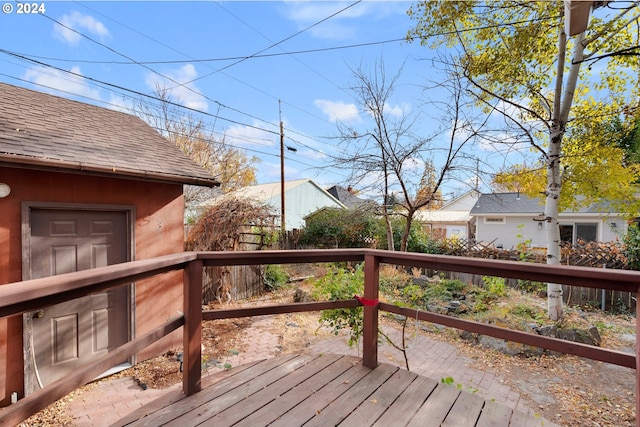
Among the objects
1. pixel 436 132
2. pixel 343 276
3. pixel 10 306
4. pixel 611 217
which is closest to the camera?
pixel 10 306

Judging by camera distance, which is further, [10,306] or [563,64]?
[563,64]

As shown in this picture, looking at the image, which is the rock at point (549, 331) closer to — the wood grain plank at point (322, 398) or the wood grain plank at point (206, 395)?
the wood grain plank at point (322, 398)

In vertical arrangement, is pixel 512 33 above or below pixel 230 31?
below

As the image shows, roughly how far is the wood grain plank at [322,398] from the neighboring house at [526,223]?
12.6m

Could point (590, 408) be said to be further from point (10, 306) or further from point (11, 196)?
point (11, 196)

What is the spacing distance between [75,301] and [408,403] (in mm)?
3905

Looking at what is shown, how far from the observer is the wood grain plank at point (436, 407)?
63.9 inches

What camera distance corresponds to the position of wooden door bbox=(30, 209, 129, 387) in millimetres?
3318

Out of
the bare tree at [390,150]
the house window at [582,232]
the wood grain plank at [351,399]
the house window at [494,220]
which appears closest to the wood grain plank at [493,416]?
the wood grain plank at [351,399]

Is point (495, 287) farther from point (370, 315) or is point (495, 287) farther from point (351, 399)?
point (351, 399)

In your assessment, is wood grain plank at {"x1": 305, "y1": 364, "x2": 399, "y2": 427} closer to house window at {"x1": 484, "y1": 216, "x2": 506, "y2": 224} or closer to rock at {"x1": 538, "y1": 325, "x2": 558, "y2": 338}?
rock at {"x1": 538, "y1": 325, "x2": 558, "y2": 338}

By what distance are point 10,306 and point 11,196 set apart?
10.3 ft

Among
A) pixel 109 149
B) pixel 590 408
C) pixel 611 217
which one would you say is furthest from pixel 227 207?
pixel 611 217

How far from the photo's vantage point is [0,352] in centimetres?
302
